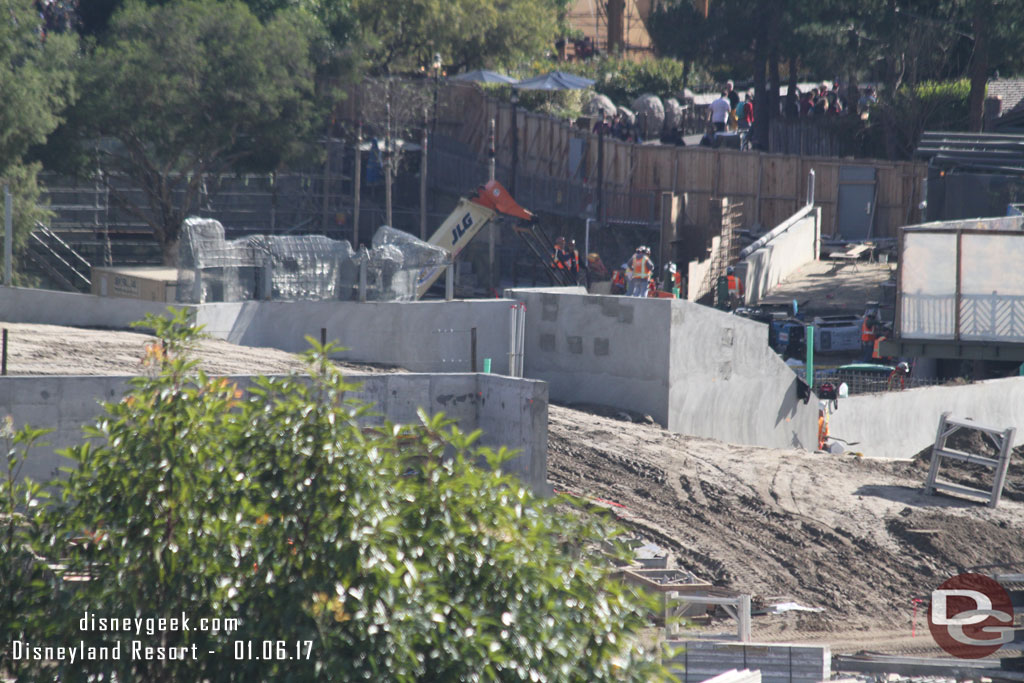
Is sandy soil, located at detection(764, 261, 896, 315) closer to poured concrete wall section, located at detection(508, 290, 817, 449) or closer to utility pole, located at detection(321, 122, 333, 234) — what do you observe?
poured concrete wall section, located at detection(508, 290, 817, 449)

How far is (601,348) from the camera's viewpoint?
2341cm

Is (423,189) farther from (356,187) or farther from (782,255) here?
(782,255)

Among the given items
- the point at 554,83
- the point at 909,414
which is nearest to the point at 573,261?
the point at 554,83

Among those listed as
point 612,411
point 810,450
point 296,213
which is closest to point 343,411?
point 612,411

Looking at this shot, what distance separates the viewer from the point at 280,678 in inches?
235

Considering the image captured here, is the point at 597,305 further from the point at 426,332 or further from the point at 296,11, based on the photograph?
the point at 296,11

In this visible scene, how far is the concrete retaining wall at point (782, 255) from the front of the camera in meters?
36.1

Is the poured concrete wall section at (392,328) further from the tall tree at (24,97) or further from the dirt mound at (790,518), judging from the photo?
the tall tree at (24,97)

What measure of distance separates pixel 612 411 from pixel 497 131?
86.1 ft

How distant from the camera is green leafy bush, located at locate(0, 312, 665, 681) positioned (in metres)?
6.03

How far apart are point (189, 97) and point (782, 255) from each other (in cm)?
1897

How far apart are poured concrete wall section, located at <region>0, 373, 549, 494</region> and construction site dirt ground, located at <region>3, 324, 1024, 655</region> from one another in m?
Answer: 1.93

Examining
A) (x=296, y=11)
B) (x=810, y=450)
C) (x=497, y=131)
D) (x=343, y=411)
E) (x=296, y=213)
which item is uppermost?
(x=296, y=11)

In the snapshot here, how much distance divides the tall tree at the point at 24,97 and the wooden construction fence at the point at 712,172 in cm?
1495
